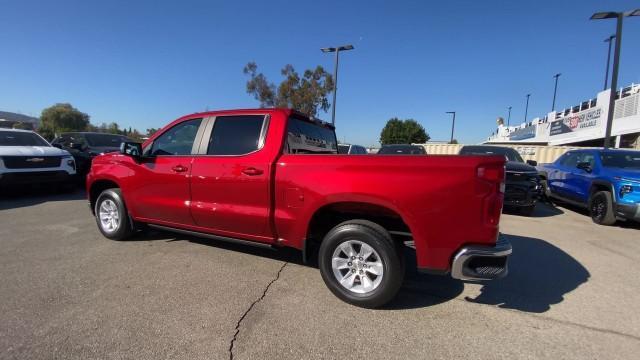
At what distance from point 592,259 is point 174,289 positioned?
5.29 metres

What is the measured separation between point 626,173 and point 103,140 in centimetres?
1347

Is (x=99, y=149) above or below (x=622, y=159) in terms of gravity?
below

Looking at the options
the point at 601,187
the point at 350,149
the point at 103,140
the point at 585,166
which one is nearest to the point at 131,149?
the point at 103,140

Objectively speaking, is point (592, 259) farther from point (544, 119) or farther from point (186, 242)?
point (544, 119)

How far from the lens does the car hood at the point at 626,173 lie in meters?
6.07

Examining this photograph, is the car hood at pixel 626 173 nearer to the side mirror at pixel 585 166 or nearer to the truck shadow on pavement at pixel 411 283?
the side mirror at pixel 585 166

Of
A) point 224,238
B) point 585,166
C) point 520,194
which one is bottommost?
point 224,238

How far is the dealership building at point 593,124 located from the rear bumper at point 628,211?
21431 mm

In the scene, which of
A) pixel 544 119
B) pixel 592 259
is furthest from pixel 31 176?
pixel 544 119

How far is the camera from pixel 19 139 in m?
8.64

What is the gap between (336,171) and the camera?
3.00m

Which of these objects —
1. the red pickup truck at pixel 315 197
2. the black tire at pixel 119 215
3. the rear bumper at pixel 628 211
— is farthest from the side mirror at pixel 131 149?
the rear bumper at pixel 628 211

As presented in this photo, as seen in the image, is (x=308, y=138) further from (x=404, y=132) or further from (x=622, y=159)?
(x=404, y=132)

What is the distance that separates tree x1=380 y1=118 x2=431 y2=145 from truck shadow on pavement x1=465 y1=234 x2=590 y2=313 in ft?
189
